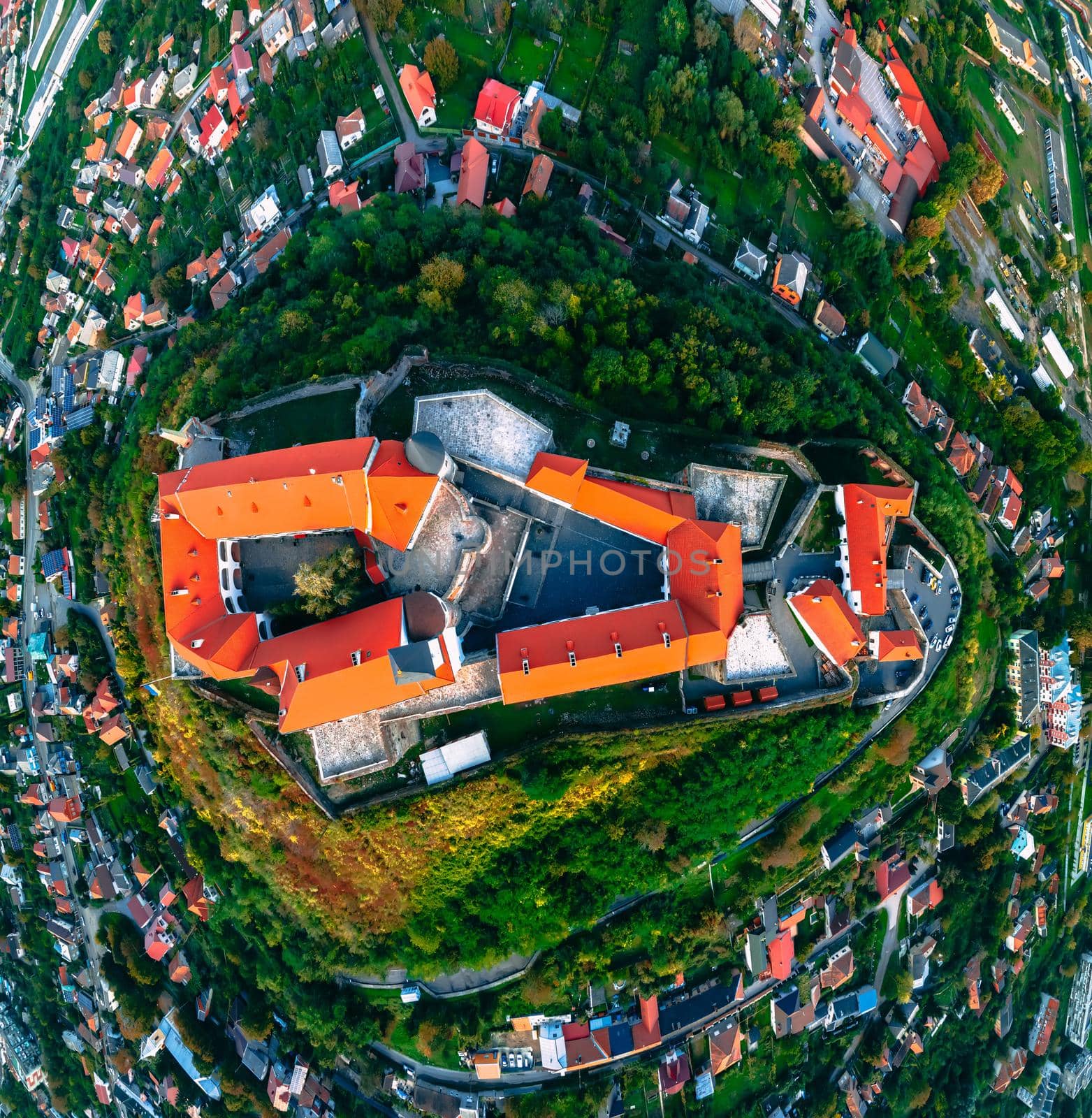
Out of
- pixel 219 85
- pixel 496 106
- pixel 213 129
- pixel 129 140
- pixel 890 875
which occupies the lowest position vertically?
pixel 890 875

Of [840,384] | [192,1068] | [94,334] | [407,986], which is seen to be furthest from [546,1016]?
[94,334]

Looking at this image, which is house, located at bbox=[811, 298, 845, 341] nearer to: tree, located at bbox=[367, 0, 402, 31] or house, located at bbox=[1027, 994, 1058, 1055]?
tree, located at bbox=[367, 0, 402, 31]

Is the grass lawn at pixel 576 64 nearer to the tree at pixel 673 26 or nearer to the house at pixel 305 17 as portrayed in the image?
the tree at pixel 673 26

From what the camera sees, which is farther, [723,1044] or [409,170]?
[409,170]

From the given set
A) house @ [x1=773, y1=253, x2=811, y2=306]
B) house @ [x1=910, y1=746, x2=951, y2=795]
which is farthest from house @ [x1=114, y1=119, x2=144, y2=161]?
house @ [x1=910, y1=746, x2=951, y2=795]

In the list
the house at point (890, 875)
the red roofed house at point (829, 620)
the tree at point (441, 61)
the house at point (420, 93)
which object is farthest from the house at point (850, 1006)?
the tree at point (441, 61)

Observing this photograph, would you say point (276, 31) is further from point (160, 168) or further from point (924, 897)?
point (924, 897)

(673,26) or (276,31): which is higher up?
(276,31)

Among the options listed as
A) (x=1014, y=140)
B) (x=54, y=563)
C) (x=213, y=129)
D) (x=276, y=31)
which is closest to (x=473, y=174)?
(x=276, y=31)
